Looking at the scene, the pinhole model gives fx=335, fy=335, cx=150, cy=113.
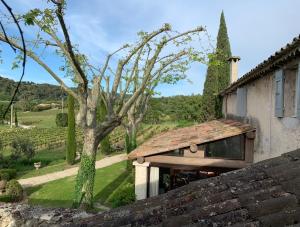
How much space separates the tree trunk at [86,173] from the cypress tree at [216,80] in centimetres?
1222

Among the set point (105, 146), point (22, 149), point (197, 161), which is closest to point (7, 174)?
point (22, 149)

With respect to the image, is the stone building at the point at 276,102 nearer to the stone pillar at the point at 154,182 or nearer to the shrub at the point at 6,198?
the stone pillar at the point at 154,182

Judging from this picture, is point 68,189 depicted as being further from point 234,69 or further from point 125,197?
point 234,69

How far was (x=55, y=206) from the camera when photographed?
1645cm

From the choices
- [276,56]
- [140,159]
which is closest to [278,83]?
[276,56]

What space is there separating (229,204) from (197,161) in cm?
899

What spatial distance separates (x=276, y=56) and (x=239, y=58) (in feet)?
46.5

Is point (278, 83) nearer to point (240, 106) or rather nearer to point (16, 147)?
point (240, 106)

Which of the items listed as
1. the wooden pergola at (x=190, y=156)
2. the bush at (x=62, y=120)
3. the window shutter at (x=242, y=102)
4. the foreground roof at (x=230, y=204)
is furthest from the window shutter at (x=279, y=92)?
the bush at (x=62, y=120)

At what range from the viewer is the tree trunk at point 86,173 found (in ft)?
46.4

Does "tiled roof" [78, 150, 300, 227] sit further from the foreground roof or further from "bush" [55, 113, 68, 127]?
"bush" [55, 113, 68, 127]

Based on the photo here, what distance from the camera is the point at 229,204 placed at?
9.02 ft

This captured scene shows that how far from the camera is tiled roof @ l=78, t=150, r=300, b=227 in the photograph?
8.02ft

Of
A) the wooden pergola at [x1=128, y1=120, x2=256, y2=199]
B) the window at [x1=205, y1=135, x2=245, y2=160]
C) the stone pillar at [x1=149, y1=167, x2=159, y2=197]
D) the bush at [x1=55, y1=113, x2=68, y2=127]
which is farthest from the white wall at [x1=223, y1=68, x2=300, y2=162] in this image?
the bush at [x1=55, y1=113, x2=68, y2=127]
